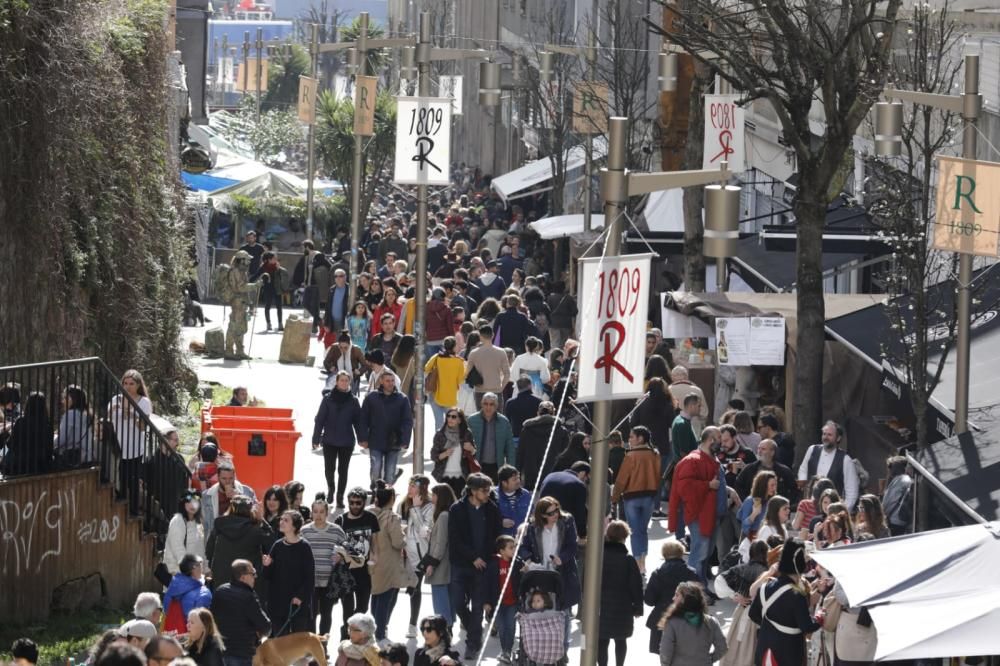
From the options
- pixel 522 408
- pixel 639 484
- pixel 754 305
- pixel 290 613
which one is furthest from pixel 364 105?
pixel 290 613

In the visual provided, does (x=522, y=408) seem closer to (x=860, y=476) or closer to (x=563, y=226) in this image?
(x=860, y=476)

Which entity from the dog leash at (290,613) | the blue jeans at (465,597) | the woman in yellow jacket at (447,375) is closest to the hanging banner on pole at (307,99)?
the woman in yellow jacket at (447,375)

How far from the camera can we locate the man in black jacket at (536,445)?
18.5m

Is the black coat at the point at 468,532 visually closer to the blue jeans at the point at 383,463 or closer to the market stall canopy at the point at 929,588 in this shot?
the market stall canopy at the point at 929,588

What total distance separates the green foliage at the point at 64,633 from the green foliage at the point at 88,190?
4.27 metres

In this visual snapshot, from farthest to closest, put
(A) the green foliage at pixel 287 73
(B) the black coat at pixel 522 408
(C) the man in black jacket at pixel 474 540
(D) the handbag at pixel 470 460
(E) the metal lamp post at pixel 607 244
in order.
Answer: (A) the green foliage at pixel 287 73 → (B) the black coat at pixel 522 408 → (D) the handbag at pixel 470 460 → (C) the man in black jacket at pixel 474 540 → (E) the metal lamp post at pixel 607 244

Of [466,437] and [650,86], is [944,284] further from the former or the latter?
[650,86]

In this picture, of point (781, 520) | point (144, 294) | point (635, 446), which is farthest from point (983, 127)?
point (144, 294)

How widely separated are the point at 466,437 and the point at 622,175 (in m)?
7.84

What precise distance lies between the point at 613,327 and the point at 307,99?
85.9 ft

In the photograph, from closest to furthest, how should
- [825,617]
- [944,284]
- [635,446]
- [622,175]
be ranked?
[622,175] < [825,617] < [635,446] < [944,284]

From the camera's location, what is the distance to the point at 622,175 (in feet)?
34.9

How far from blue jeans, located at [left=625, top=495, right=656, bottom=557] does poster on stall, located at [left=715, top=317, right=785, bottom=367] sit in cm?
359

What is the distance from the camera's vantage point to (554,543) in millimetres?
14695
